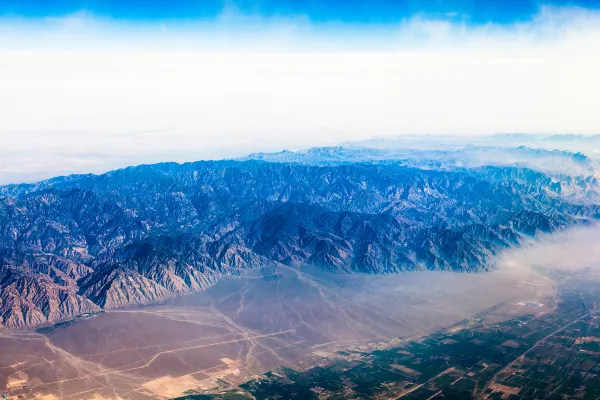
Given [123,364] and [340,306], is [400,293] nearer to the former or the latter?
[340,306]

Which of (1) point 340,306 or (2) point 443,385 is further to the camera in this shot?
(1) point 340,306

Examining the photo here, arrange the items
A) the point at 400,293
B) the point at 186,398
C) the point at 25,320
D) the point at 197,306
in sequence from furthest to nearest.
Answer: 1. the point at 400,293
2. the point at 197,306
3. the point at 25,320
4. the point at 186,398

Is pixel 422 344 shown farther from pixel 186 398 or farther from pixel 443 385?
pixel 186 398

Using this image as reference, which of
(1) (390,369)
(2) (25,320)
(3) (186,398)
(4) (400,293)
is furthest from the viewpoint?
(4) (400,293)

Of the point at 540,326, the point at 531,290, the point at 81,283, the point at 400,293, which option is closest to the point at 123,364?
the point at 81,283

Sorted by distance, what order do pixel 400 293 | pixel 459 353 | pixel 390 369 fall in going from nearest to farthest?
pixel 390 369, pixel 459 353, pixel 400 293

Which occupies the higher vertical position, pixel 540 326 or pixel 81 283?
pixel 81 283

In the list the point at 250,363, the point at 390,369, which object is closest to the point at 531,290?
the point at 390,369

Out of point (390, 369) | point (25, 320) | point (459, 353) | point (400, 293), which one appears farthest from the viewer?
point (400, 293)

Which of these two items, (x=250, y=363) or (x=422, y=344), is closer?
(x=250, y=363)
